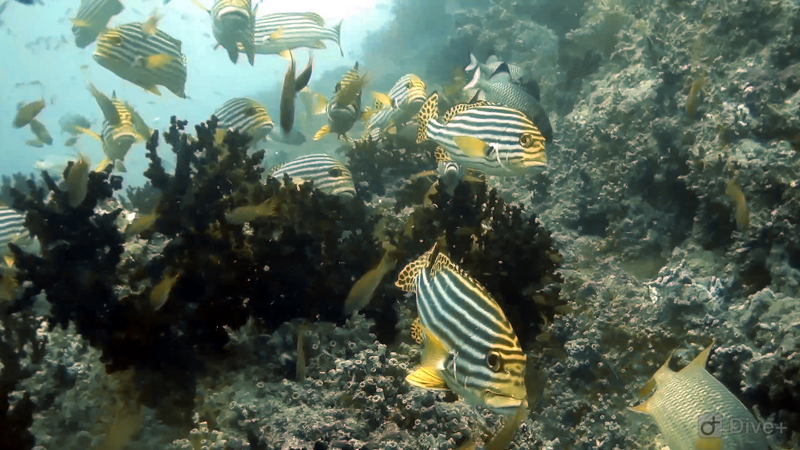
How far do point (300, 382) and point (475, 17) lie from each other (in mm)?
11708

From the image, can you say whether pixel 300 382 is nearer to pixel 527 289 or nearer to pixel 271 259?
pixel 271 259

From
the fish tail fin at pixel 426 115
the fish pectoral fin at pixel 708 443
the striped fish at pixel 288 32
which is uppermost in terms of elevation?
the striped fish at pixel 288 32

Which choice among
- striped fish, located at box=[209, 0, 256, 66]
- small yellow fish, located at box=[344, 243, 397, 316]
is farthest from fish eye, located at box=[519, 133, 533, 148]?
striped fish, located at box=[209, 0, 256, 66]

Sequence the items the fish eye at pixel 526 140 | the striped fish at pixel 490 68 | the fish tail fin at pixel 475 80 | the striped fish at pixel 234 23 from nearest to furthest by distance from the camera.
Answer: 1. the fish eye at pixel 526 140
2. the striped fish at pixel 234 23
3. the fish tail fin at pixel 475 80
4. the striped fish at pixel 490 68

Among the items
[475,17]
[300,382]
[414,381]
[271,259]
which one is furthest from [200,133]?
[475,17]

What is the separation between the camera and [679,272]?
3.71 m

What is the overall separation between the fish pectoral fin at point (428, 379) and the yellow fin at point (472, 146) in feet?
5.74

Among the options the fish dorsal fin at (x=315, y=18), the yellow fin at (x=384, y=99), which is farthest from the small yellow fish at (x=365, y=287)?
the fish dorsal fin at (x=315, y=18)

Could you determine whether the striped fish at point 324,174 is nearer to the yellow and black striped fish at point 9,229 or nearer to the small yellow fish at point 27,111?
the yellow and black striped fish at point 9,229

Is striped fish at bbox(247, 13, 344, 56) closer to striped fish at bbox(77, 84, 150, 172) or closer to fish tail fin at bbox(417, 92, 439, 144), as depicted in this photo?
striped fish at bbox(77, 84, 150, 172)

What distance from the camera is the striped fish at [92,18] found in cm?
528

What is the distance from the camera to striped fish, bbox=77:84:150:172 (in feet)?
16.7

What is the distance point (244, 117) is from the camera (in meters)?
5.06

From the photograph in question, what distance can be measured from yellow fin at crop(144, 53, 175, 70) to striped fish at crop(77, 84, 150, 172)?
3.61ft
